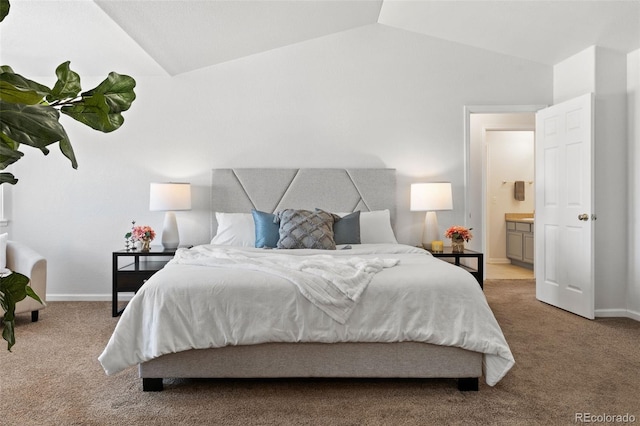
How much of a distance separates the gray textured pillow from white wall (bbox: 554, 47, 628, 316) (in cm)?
250

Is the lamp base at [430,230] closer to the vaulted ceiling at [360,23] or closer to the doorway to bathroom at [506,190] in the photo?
the vaulted ceiling at [360,23]

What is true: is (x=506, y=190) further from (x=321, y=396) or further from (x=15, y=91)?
(x=15, y=91)

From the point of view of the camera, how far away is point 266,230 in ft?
13.7

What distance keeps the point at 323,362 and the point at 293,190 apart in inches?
103

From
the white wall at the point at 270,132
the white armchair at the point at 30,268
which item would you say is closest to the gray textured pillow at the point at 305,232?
the white wall at the point at 270,132

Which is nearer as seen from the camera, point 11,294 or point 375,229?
point 11,294

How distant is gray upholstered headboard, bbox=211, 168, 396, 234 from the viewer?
16.1 ft

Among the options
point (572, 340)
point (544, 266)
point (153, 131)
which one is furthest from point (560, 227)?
point (153, 131)

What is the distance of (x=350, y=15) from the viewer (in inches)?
182

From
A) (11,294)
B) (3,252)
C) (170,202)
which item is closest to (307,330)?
(11,294)

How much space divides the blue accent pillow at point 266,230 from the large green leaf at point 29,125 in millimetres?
3466

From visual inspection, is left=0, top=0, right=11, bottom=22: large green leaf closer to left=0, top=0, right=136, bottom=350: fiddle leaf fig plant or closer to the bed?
left=0, top=0, right=136, bottom=350: fiddle leaf fig plant

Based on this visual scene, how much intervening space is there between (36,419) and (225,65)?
373cm

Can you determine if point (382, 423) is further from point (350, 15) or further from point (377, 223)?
point (350, 15)
